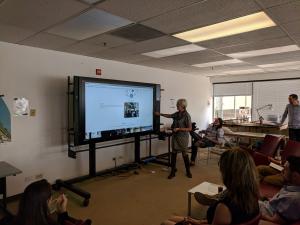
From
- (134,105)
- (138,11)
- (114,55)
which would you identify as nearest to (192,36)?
(138,11)

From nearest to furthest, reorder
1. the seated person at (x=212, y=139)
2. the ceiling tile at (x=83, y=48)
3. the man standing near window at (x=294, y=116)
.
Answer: the ceiling tile at (x=83, y=48) → the man standing near window at (x=294, y=116) → the seated person at (x=212, y=139)

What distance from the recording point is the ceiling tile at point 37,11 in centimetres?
210

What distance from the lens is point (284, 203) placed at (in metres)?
1.87

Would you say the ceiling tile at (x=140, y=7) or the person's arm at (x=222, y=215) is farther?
the ceiling tile at (x=140, y=7)

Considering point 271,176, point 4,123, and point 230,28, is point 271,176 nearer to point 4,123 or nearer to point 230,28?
point 230,28

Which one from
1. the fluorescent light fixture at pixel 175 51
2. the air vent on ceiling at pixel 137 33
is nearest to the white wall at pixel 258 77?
the fluorescent light fixture at pixel 175 51

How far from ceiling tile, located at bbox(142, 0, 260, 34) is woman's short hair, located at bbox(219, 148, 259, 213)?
1.39 meters

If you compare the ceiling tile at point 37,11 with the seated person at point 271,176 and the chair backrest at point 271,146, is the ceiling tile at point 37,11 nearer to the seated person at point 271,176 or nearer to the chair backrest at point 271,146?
the seated person at point 271,176

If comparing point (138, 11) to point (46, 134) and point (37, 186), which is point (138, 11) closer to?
point (37, 186)

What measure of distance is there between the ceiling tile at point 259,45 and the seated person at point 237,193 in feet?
8.45

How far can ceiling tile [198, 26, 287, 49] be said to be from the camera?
2.99 m

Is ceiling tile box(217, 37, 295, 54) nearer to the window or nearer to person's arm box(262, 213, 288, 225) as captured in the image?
person's arm box(262, 213, 288, 225)

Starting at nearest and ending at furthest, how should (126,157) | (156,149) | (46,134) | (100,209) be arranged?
(100,209) < (46,134) < (126,157) < (156,149)

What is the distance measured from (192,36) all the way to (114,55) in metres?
1.66
